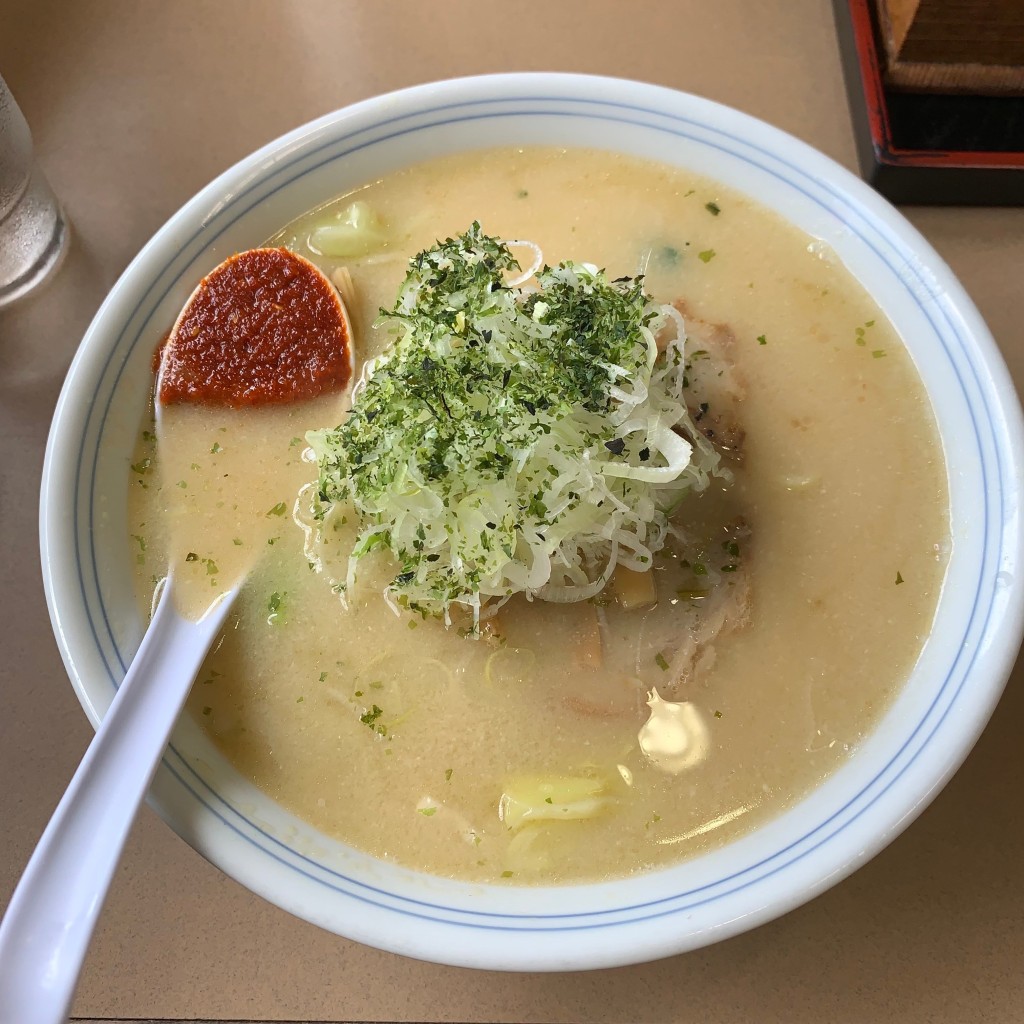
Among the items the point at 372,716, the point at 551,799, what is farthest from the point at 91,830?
the point at 551,799

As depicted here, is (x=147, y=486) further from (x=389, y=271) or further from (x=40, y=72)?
(x=40, y=72)

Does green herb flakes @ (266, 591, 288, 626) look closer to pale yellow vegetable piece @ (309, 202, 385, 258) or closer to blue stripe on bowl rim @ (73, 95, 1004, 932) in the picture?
blue stripe on bowl rim @ (73, 95, 1004, 932)

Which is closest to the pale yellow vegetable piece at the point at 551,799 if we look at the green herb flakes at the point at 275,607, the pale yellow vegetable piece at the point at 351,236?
the green herb flakes at the point at 275,607

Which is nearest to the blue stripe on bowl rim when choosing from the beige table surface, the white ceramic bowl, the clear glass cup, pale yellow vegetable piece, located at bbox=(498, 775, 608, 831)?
the white ceramic bowl

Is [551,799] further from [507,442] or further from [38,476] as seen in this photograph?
[38,476]

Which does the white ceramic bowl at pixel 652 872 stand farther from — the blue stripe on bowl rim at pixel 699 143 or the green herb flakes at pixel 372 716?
the green herb flakes at pixel 372 716

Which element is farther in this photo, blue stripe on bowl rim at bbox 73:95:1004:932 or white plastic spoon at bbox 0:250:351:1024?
blue stripe on bowl rim at bbox 73:95:1004:932
